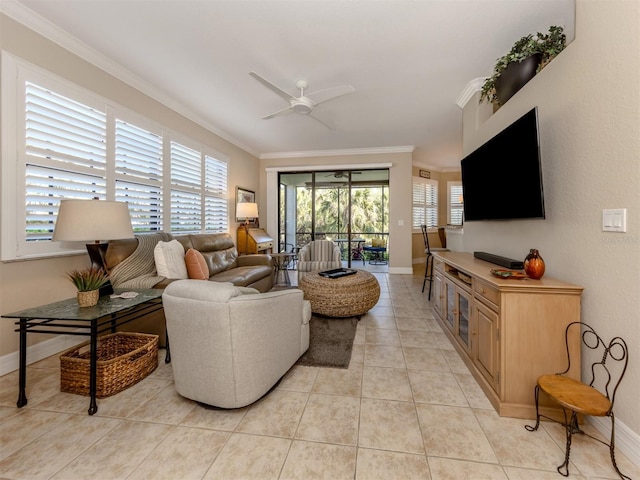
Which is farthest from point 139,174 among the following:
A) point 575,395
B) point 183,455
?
point 575,395

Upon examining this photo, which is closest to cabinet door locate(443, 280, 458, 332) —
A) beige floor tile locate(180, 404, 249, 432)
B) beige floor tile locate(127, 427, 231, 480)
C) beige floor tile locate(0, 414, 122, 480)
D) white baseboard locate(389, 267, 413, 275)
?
beige floor tile locate(180, 404, 249, 432)

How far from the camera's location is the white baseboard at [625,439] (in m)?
1.28

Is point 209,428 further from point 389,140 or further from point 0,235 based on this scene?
point 389,140

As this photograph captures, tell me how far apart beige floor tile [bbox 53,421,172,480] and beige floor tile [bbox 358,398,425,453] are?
1.11m

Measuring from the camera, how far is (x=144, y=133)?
331 centimetres

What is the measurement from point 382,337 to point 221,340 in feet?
5.83

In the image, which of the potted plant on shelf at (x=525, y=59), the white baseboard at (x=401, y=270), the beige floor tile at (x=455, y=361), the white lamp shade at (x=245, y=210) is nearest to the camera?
the potted plant on shelf at (x=525, y=59)

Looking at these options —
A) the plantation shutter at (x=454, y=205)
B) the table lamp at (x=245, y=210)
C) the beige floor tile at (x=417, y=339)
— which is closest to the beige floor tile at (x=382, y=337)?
the beige floor tile at (x=417, y=339)

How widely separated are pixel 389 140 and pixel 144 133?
4265 mm

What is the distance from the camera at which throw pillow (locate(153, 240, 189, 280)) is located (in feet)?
9.04

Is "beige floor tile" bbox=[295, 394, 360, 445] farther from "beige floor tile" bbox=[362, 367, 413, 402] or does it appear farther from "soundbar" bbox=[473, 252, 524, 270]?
"soundbar" bbox=[473, 252, 524, 270]

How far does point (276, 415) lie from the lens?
1.63 m

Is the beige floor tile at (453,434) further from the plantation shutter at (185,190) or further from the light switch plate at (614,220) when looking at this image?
the plantation shutter at (185,190)

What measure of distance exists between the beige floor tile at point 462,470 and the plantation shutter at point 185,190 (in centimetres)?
395
